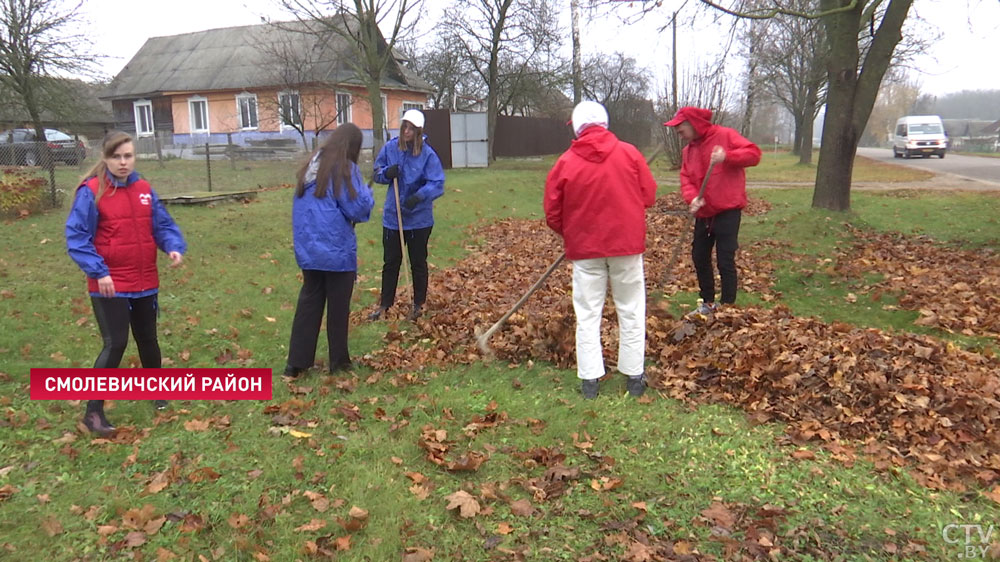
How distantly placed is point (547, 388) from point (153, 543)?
2622 mm

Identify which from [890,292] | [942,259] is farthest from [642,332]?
[942,259]

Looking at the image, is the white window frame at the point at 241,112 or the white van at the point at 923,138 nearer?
the white window frame at the point at 241,112

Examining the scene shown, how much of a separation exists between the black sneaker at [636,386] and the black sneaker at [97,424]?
3.28 metres

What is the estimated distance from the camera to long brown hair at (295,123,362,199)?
471cm

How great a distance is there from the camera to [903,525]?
10.2ft

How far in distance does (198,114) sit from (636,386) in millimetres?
35219

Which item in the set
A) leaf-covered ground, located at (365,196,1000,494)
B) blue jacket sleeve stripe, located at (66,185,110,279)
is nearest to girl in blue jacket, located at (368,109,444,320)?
leaf-covered ground, located at (365,196,1000,494)

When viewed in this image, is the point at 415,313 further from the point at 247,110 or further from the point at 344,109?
the point at 247,110

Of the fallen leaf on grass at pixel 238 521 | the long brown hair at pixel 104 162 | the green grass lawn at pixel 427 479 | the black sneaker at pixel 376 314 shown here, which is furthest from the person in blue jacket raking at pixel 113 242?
the black sneaker at pixel 376 314

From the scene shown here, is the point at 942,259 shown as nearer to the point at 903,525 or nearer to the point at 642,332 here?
the point at 642,332

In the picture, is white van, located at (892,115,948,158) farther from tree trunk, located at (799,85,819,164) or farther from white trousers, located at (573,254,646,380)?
white trousers, located at (573,254,646,380)

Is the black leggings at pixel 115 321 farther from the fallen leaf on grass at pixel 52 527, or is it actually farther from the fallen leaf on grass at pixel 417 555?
the fallen leaf on grass at pixel 417 555

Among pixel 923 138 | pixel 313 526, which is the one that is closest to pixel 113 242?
pixel 313 526

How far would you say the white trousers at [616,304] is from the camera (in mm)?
4344
